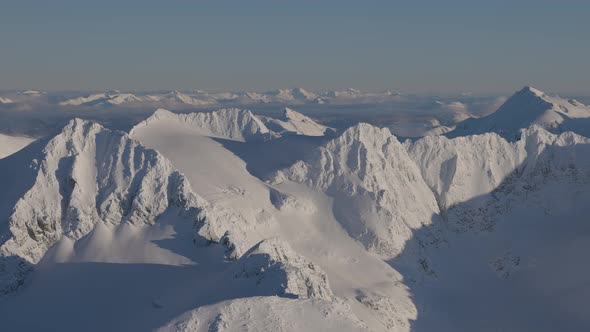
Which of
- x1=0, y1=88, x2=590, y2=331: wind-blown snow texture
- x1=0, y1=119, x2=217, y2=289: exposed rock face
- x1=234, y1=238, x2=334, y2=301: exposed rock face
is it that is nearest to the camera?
x1=234, y1=238, x2=334, y2=301: exposed rock face

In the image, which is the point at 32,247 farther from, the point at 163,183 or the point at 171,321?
the point at 171,321

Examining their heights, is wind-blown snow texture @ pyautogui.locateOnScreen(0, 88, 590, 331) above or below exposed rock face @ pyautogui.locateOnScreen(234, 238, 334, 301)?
below

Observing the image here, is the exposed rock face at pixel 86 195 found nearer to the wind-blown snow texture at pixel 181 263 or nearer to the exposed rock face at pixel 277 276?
the wind-blown snow texture at pixel 181 263

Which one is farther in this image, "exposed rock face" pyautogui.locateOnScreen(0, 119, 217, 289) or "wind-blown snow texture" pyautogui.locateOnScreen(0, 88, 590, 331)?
"exposed rock face" pyautogui.locateOnScreen(0, 119, 217, 289)

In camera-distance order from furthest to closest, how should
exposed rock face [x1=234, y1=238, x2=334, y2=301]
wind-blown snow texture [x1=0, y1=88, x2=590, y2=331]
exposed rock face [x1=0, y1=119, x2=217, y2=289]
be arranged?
exposed rock face [x1=0, y1=119, x2=217, y2=289] < wind-blown snow texture [x1=0, y1=88, x2=590, y2=331] < exposed rock face [x1=234, y1=238, x2=334, y2=301]

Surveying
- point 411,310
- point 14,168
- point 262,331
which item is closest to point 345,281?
point 411,310

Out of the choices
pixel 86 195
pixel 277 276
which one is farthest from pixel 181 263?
pixel 277 276

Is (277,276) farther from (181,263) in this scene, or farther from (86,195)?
(86,195)

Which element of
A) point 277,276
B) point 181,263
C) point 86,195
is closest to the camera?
point 277,276

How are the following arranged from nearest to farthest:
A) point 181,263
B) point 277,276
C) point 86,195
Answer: point 277,276 → point 181,263 → point 86,195

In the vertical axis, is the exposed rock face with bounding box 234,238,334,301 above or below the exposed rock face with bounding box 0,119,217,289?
above

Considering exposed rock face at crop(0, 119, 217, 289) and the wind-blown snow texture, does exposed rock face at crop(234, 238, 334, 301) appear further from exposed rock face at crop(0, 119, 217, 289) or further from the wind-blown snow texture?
exposed rock face at crop(0, 119, 217, 289)

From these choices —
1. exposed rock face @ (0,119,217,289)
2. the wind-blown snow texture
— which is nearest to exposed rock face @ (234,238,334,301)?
the wind-blown snow texture

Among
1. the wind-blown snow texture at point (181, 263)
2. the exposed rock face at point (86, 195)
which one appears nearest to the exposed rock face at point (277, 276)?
the wind-blown snow texture at point (181, 263)
